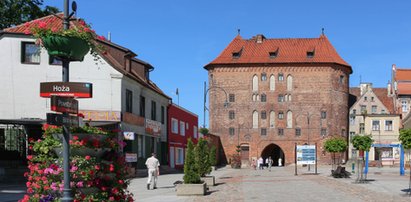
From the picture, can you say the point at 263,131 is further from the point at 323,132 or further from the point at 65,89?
the point at 65,89

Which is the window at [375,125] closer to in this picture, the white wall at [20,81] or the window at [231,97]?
the window at [231,97]

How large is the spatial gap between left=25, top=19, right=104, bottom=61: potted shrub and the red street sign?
72cm

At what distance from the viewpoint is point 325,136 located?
8000 centimetres

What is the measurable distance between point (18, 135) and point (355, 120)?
6402 centimetres

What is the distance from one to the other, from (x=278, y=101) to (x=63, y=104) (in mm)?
74433

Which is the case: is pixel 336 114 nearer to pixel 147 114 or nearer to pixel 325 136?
pixel 325 136

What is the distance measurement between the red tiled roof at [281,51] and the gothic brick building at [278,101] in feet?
0.49

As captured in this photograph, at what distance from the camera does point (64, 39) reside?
8562mm

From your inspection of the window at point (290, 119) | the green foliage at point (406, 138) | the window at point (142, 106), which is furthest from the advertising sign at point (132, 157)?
the window at point (290, 119)

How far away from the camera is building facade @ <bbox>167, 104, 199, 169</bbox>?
4912cm

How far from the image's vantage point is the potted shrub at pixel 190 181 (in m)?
20.3

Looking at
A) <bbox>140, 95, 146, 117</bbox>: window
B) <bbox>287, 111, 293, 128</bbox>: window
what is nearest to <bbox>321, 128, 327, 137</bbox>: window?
<bbox>287, 111, 293, 128</bbox>: window

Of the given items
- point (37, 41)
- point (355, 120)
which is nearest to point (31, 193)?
point (37, 41)

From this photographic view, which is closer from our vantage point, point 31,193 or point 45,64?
point 31,193
